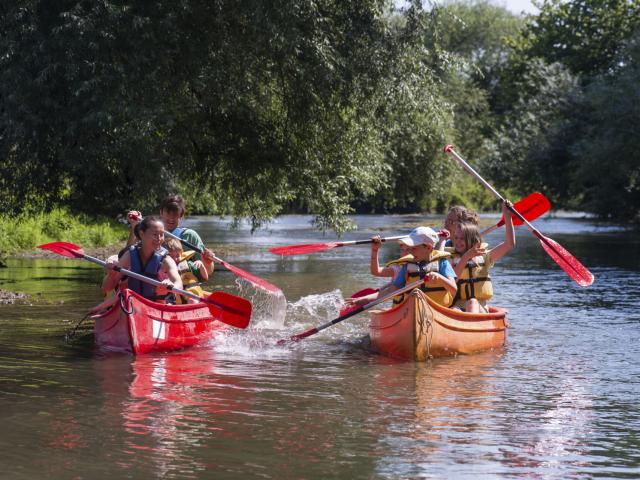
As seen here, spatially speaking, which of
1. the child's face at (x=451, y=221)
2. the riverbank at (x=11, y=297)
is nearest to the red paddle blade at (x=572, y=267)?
the child's face at (x=451, y=221)

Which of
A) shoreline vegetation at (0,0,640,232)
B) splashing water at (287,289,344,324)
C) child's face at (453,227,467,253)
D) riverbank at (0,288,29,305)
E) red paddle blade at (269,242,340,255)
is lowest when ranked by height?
splashing water at (287,289,344,324)

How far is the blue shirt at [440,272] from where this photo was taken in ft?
31.4

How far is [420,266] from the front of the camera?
957cm

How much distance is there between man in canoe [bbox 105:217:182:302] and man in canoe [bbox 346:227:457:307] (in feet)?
6.27

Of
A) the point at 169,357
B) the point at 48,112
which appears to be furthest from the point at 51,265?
the point at 169,357

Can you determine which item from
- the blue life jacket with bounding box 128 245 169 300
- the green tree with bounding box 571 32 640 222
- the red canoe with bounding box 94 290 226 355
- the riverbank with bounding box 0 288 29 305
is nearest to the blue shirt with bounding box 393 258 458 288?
the red canoe with bounding box 94 290 226 355

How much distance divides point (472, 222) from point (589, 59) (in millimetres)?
42882

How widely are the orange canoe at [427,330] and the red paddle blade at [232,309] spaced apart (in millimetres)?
1204

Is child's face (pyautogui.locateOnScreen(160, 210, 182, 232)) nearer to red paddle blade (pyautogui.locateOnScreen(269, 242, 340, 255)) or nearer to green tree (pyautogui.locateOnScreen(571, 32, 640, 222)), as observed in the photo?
red paddle blade (pyautogui.locateOnScreen(269, 242, 340, 255))

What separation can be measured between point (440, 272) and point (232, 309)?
196 cm

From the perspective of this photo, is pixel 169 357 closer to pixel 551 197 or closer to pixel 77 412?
pixel 77 412

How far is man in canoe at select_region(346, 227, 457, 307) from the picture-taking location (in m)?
9.36

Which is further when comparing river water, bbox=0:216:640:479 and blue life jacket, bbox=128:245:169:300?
blue life jacket, bbox=128:245:169:300

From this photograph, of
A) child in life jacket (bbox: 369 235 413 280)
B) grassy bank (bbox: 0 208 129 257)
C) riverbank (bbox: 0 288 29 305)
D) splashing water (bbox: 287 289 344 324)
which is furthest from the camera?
grassy bank (bbox: 0 208 129 257)
